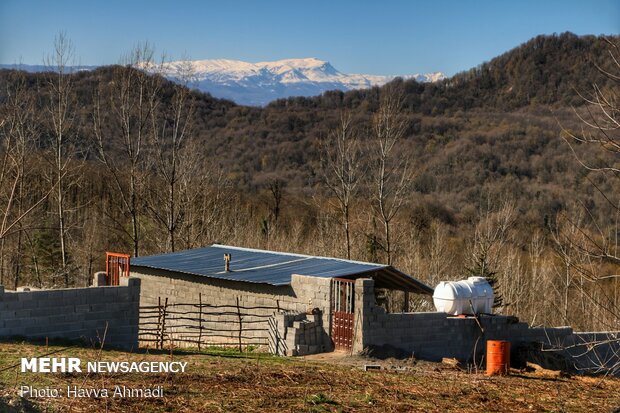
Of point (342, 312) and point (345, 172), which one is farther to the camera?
point (345, 172)

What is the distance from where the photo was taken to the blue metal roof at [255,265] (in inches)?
891

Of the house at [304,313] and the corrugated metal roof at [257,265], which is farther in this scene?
the corrugated metal roof at [257,265]

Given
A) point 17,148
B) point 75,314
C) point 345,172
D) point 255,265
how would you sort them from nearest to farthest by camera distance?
point 75,314 → point 255,265 → point 17,148 → point 345,172

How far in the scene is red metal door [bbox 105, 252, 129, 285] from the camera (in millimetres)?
22986

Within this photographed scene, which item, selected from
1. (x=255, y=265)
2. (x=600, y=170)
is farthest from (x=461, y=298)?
(x=600, y=170)

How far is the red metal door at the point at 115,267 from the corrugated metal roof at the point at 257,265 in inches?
68.7

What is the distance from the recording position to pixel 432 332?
21172 millimetres

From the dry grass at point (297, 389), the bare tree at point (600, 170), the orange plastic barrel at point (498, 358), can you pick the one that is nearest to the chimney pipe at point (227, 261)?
the dry grass at point (297, 389)

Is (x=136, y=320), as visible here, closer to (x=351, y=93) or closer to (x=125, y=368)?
(x=125, y=368)

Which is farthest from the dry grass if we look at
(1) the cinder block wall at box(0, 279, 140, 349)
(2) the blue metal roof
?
(2) the blue metal roof

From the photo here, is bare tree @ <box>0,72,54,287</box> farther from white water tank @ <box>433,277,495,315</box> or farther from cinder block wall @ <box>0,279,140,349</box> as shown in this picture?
white water tank @ <box>433,277,495,315</box>

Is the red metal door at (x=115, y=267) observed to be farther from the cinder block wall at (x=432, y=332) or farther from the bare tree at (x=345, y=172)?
the bare tree at (x=345, y=172)

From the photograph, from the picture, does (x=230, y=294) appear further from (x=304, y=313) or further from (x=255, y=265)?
(x=304, y=313)

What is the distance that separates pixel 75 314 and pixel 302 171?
80690mm
